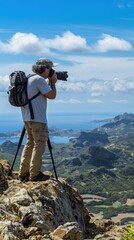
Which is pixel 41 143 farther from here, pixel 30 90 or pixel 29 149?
pixel 30 90

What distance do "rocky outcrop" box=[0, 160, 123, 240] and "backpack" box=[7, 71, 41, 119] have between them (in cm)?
189

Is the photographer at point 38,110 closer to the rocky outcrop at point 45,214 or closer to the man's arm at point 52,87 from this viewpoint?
the man's arm at point 52,87

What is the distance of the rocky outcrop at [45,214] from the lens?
7145 mm

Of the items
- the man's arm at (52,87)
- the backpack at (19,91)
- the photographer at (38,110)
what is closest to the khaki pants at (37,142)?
the photographer at (38,110)

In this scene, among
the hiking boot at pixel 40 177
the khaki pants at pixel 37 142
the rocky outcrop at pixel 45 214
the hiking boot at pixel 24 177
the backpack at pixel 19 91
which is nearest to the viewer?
the rocky outcrop at pixel 45 214

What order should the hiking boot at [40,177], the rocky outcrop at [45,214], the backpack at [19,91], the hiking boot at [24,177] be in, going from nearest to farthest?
the rocky outcrop at [45,214]
the backpack at [19,91]
the hiking boot at [40,177]
the hiking boot at [24,177]

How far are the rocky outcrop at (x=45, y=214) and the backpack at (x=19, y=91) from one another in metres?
1.89

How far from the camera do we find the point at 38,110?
35.0 ft

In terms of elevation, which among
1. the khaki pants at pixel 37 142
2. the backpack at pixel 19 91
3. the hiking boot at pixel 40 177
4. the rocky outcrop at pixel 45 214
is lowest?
the rocky outcrop at pixel 45 214

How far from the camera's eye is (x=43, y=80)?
1041 centimetres

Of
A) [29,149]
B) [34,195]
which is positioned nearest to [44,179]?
[29,149]

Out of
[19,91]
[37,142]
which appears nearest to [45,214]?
[37,142]

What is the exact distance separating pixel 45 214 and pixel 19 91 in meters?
3.50

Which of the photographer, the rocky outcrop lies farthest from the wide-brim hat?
the rocky outcrop
